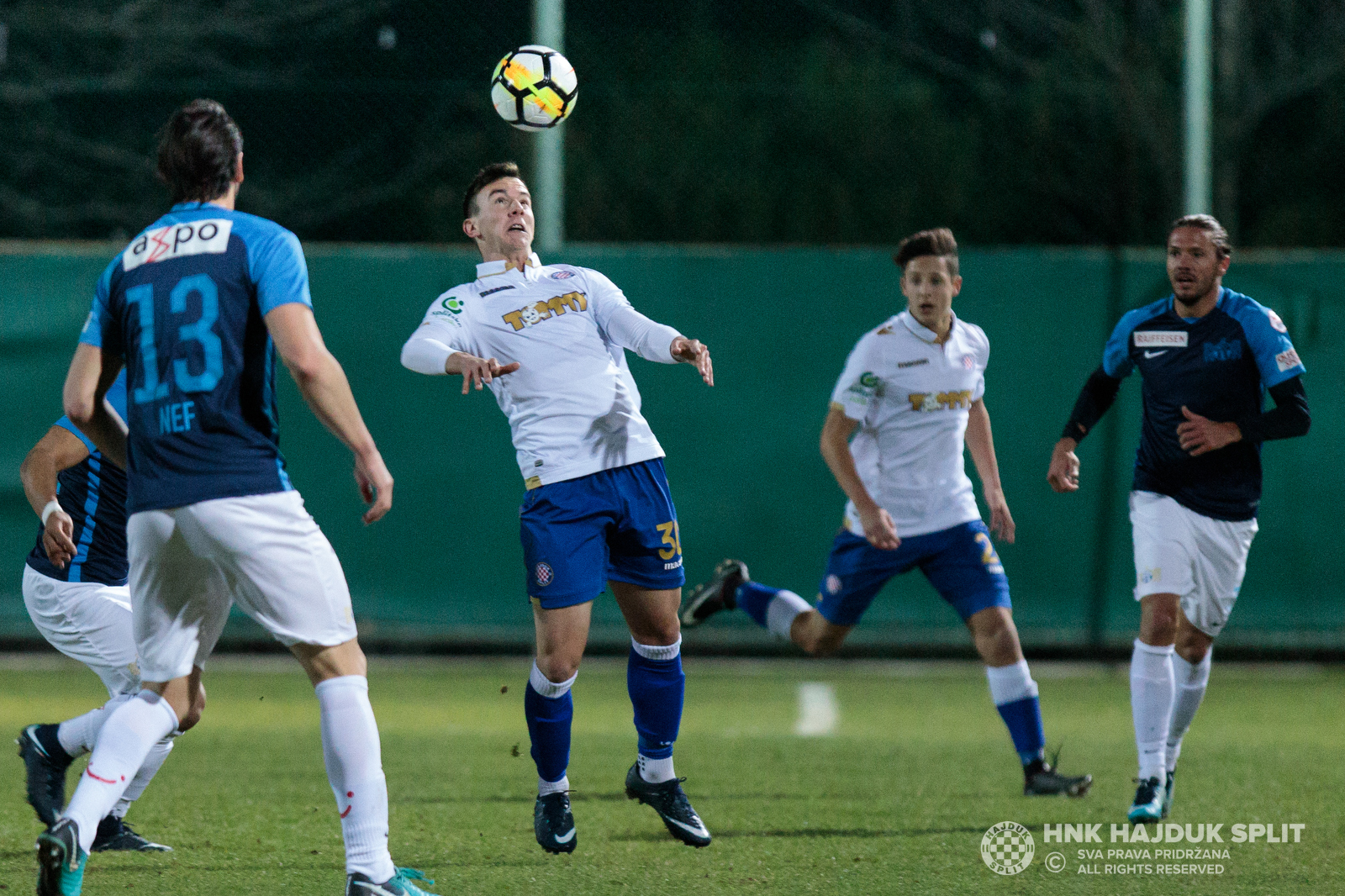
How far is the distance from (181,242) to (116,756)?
142 cm

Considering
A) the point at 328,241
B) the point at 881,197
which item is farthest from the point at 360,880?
the point at 881,197

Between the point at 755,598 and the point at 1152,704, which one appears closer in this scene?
the point at 1152,704

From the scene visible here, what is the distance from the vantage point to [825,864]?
5.39m

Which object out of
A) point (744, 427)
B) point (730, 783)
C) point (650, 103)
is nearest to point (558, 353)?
point (730, 783)

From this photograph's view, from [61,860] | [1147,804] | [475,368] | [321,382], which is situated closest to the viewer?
[61,860]

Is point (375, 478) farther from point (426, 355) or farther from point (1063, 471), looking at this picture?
point (1063, 471)

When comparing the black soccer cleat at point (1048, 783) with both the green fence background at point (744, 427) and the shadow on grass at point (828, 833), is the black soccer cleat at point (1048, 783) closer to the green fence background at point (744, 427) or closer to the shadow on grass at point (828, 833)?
the shadow on grass at point (828, 833)

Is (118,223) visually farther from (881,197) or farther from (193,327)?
(193,327)

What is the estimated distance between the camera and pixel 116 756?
430 centimetres

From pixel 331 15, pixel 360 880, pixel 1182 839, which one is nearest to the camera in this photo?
pixel 360 880

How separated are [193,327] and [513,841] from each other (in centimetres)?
248

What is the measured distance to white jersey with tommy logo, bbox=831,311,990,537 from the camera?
707 cm

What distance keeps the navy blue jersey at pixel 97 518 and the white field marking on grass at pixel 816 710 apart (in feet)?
13.6

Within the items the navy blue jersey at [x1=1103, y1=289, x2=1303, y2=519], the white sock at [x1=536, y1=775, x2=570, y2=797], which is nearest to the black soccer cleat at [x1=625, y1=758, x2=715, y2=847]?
the white sock at [x1=536, y1=775, x2=570, y2=797]
